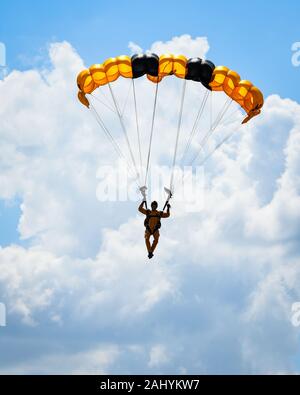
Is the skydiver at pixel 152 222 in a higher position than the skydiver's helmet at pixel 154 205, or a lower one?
lower

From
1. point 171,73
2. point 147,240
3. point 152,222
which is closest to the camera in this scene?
point 152,222

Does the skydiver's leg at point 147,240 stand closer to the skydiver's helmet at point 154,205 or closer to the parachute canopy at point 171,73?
the skydiver's helmet at point 154,205

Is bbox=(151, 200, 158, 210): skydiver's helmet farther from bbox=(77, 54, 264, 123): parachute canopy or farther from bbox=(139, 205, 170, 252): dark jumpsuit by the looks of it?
bbox=(77, 54, 264, 123): parachute canopy

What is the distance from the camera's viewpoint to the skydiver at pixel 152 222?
85.7ft

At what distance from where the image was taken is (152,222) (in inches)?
1030

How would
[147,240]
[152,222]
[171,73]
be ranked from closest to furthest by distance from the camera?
[152,222]
[147,240]
[171,73]

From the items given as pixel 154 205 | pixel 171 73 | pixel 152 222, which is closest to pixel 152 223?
pixel 152 222

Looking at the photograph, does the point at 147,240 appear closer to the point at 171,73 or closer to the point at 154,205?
the point at 154,205

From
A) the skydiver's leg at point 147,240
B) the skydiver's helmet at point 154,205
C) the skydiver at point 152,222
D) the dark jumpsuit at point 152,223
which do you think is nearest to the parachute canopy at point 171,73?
the skydiver's helmet at point 154,205

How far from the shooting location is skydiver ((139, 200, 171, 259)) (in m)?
26.1
